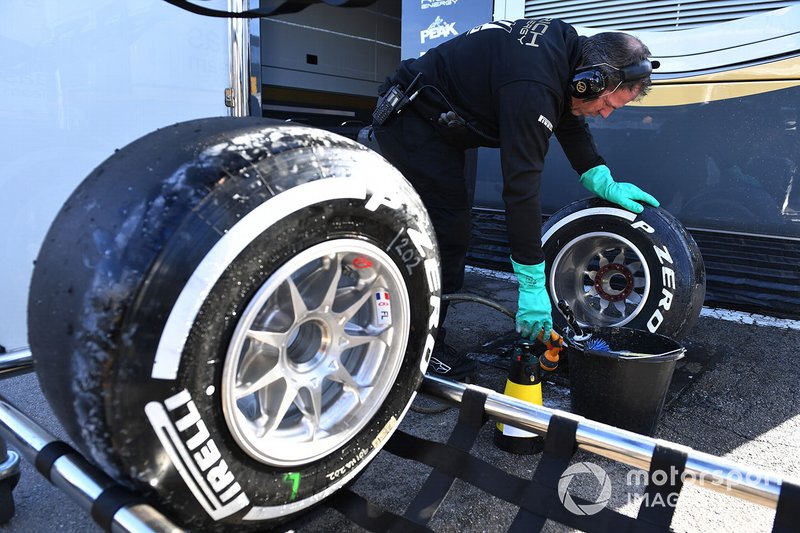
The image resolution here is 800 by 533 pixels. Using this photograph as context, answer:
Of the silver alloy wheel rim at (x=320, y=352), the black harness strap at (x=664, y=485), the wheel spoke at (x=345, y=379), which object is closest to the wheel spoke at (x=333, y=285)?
the silver alloy wheel rim at (x=320, y=352)

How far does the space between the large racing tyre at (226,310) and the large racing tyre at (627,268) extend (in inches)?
61.5

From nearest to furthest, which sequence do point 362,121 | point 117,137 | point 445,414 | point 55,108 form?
point 445,414
point 55,108
point 117,137
point 362,121

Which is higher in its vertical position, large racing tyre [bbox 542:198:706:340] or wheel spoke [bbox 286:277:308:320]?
wheel spoke [bbox 286:277:308:320]

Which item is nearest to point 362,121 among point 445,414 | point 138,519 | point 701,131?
point 701,131

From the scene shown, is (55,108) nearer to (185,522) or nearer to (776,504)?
(185,522)

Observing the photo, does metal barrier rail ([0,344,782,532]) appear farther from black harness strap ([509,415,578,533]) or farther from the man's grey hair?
the man's grey hair

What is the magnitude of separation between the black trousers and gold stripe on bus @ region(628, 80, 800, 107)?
1.86 meters

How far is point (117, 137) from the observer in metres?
2.99

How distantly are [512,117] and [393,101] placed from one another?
705 millimetres

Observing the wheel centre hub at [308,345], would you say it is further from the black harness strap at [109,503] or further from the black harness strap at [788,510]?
the black harness strap at [788,510]

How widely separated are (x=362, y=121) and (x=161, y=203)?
5634 mm

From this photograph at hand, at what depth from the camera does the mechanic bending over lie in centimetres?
228

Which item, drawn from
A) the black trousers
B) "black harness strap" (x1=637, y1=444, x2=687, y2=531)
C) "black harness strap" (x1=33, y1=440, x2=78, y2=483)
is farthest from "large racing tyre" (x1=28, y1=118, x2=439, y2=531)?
the black trousers

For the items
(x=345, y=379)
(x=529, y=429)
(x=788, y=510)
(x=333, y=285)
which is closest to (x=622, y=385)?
(x=529, y=429)
